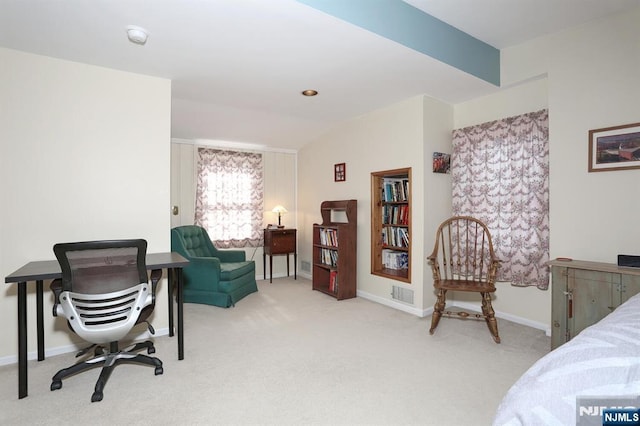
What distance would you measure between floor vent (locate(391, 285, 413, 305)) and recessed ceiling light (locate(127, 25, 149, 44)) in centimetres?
335

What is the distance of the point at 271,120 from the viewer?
14.7 feet

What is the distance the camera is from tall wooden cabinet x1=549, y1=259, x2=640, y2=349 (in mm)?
2168

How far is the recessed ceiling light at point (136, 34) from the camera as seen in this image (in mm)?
2184

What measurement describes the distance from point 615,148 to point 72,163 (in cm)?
429

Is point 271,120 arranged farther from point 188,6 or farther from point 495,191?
point 495,191

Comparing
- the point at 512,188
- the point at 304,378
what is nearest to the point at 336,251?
the point at 512,188

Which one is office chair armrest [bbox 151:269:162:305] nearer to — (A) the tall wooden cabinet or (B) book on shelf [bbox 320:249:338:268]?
(B) book on shelf [bbox 320:249:338:268]

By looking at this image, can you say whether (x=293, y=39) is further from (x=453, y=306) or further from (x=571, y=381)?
(x=453, y=306)

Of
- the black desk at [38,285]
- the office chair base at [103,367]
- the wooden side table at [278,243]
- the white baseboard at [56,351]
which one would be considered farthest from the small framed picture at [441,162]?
the white baseboard at [56,351]

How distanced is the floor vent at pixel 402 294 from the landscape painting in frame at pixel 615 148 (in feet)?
6.60

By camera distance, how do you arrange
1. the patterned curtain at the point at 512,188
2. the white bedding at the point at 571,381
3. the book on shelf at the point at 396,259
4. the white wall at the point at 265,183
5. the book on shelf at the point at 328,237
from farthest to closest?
the white wall at the point at 265,183 < the book on shelf at the point at 328,237 < the book on shelf at the point at 396,259 < the patterned curtain at the point at 512,188 < the white bedding at the point at 571,381

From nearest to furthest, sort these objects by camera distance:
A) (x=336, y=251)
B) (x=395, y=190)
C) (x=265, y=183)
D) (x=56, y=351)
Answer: (x=56, y=351) < (x=395, y=190) < (x=336, y=251) < (x=265, y=183)

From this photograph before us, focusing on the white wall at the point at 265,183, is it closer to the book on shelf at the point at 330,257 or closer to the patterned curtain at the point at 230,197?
the patterned curtain at the point at 230,197

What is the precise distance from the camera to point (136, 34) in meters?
2.21
